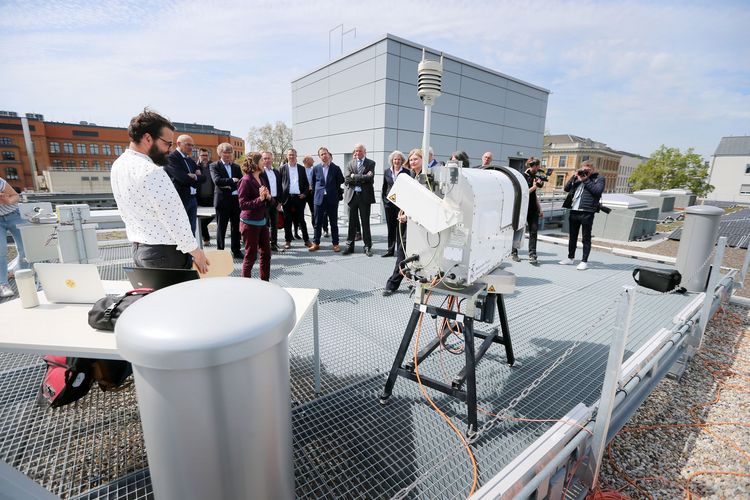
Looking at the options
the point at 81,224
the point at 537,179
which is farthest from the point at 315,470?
the point at 537,179

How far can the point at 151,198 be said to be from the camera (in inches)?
85.3

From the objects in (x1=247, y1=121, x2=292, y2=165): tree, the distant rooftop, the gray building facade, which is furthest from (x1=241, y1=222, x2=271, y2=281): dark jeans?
the distant rooftop

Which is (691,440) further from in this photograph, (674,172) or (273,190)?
(674,172)

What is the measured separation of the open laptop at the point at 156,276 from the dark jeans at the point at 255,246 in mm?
2123

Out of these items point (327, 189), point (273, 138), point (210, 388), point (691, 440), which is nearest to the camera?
point (210, 388)

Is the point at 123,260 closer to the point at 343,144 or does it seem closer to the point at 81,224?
the point at 81,224

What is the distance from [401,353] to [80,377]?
1901 millimetres

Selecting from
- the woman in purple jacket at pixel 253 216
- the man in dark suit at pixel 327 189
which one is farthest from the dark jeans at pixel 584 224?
the woman in purple jacket at pixel 253 216

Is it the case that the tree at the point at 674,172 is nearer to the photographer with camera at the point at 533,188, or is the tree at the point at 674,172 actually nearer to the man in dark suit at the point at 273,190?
the photographer with camera at the point at 533,188

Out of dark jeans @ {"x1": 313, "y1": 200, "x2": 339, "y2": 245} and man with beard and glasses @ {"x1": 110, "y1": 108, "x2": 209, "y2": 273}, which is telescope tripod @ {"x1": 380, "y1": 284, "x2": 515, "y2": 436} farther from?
dark jeans @ {"x1": 313, "y1": 200, "x2": 339, "y2": 245}

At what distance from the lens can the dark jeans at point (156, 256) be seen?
7.68ft

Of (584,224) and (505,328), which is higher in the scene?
(584,224)

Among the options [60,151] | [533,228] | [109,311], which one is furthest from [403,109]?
[60,151]

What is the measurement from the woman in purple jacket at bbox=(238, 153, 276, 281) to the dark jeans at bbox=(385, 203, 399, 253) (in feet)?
6.19
